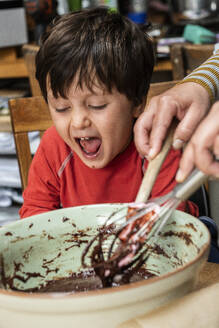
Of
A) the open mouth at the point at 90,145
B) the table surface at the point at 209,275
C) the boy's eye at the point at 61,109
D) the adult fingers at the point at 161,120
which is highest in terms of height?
the adult fingers at the point at 161,120

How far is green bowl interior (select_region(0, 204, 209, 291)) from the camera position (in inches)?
28.6

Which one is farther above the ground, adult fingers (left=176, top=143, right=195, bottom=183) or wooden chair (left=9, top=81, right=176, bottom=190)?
adult fingers (left=176, top=143, right=195, bottom=183)

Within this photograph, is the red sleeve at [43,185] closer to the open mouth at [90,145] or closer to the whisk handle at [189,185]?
the open mouth at [90,145]

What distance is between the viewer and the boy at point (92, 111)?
1.05 metres

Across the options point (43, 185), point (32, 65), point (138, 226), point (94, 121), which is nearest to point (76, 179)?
point (43, 185)

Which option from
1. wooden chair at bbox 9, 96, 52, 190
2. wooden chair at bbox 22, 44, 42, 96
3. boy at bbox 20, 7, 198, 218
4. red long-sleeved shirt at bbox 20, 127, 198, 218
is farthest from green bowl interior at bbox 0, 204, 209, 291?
wooden chair at bbox 22, 44, 42, 96

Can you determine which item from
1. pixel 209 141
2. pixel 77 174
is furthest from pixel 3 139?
pixel 209 141

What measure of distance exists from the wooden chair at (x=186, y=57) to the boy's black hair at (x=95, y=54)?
0.54 metres

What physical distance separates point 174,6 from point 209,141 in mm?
2904

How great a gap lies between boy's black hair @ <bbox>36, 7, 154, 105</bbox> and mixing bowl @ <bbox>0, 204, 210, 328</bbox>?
0.38 m

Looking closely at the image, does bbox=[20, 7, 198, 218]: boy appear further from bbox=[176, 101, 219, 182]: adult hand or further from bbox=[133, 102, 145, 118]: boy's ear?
bbox=[176, 101, 219, 182]: adult hand

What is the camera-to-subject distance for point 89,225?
79 centimetres

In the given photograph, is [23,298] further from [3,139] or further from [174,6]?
[174,6]

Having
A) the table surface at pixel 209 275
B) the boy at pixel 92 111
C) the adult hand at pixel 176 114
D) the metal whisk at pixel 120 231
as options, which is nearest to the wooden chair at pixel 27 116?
the boy at pixel 92 111
